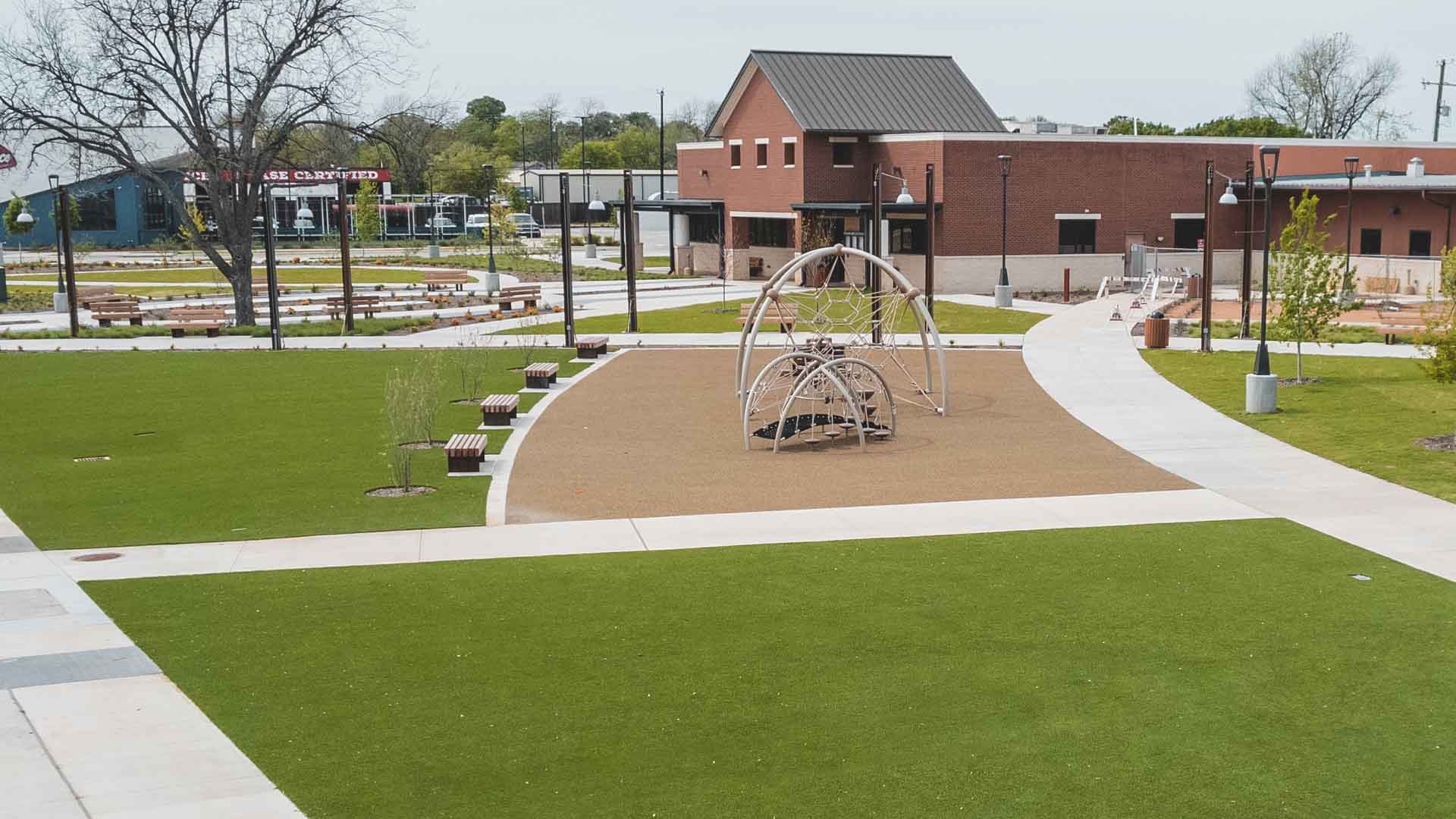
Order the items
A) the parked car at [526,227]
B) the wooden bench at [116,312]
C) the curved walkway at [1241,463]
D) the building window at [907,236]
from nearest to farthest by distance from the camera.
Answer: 1. the curved walkway at [1241,463]
2. the wooden bench at [116,312]
3. the building window at [907,236]
4. the parked car at [526,227]

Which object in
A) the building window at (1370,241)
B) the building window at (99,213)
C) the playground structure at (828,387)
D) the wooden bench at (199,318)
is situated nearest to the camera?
the playground structure at (828,387)

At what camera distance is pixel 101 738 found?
9.22 metres

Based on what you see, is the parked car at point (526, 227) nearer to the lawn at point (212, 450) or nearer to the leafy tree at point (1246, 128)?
the leafy tree at point (1246, 128)

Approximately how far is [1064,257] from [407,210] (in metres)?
62.9

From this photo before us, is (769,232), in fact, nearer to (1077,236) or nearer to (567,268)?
(1077,236)

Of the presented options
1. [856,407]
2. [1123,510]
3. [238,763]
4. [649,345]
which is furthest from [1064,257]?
[238,763]

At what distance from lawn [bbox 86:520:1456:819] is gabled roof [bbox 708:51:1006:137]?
41.6 metres

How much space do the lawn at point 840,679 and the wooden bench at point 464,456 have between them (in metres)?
4.50

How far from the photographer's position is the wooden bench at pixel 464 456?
1802 centimetres

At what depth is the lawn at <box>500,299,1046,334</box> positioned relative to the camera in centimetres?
3762

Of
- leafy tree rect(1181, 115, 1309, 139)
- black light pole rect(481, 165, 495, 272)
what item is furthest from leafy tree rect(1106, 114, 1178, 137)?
black light pole rect(481, 165, 495, 272)

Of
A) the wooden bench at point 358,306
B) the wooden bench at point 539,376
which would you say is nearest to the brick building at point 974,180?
the wooden bench at point 358,306

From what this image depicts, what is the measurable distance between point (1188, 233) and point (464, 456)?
40.8 m

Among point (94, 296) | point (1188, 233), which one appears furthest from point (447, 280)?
point (1188, 233)
